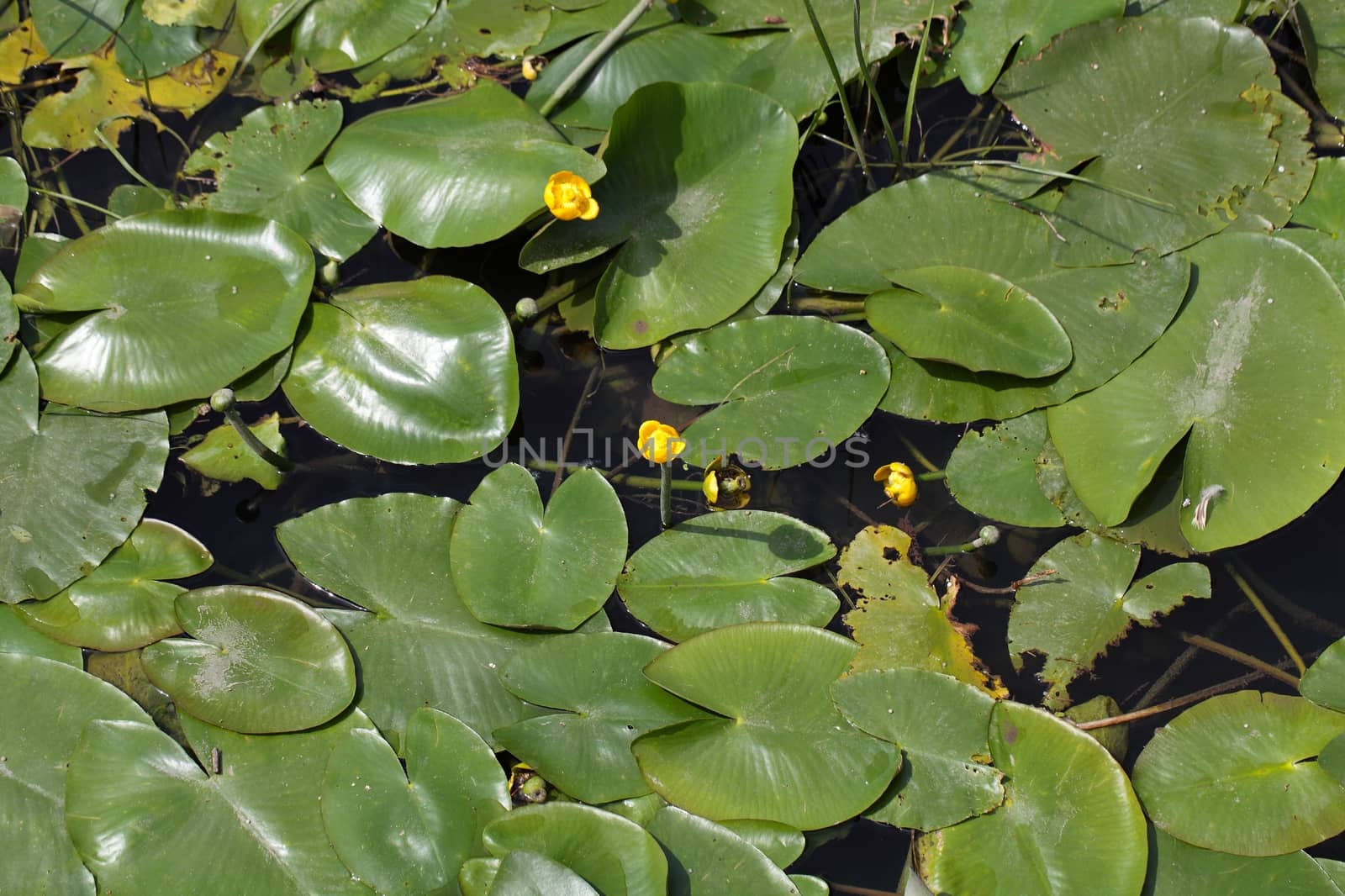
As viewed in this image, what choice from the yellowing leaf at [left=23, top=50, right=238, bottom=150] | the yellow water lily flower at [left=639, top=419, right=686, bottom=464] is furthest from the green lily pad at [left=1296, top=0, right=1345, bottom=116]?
the yellowing leaf at [left=23, top=50, right=238, bottom=150]

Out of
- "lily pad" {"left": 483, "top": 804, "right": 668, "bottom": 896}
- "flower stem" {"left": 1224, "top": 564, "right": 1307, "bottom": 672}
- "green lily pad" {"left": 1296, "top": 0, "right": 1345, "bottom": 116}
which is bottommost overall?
"lily pad" {"left": 483, "top": 804, "right": 668, "bottom": 896}

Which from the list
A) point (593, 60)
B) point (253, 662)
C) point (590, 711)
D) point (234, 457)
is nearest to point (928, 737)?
point (590, 711)

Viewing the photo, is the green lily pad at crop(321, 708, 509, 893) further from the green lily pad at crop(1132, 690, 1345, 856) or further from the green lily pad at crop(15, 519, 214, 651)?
the green lily pad at crop(1132, 690, 1345, 856)

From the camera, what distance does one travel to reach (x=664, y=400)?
2914 millimetres

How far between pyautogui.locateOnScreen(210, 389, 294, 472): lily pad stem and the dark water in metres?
0.08

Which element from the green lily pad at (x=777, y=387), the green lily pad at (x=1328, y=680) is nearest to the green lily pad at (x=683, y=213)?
the green lily pad at (x=777, y=387)

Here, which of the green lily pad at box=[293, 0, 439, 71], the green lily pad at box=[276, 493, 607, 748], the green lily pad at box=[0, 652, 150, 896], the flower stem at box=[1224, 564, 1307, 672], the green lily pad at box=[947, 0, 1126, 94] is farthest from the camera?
the green lily pad at box=[293, 0, 439, 71]

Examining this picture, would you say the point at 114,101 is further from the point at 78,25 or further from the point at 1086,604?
the point at 1086,604

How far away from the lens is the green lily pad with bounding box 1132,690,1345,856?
2246 mm

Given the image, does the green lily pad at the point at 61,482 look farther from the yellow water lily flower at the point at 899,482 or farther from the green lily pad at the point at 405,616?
the yellow water lily flower at the point at 899,482

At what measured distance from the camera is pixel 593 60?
9.85ft

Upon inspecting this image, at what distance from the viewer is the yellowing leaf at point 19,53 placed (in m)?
3.44

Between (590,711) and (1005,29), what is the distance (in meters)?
2.48

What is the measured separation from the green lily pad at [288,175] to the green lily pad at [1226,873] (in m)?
2.85
